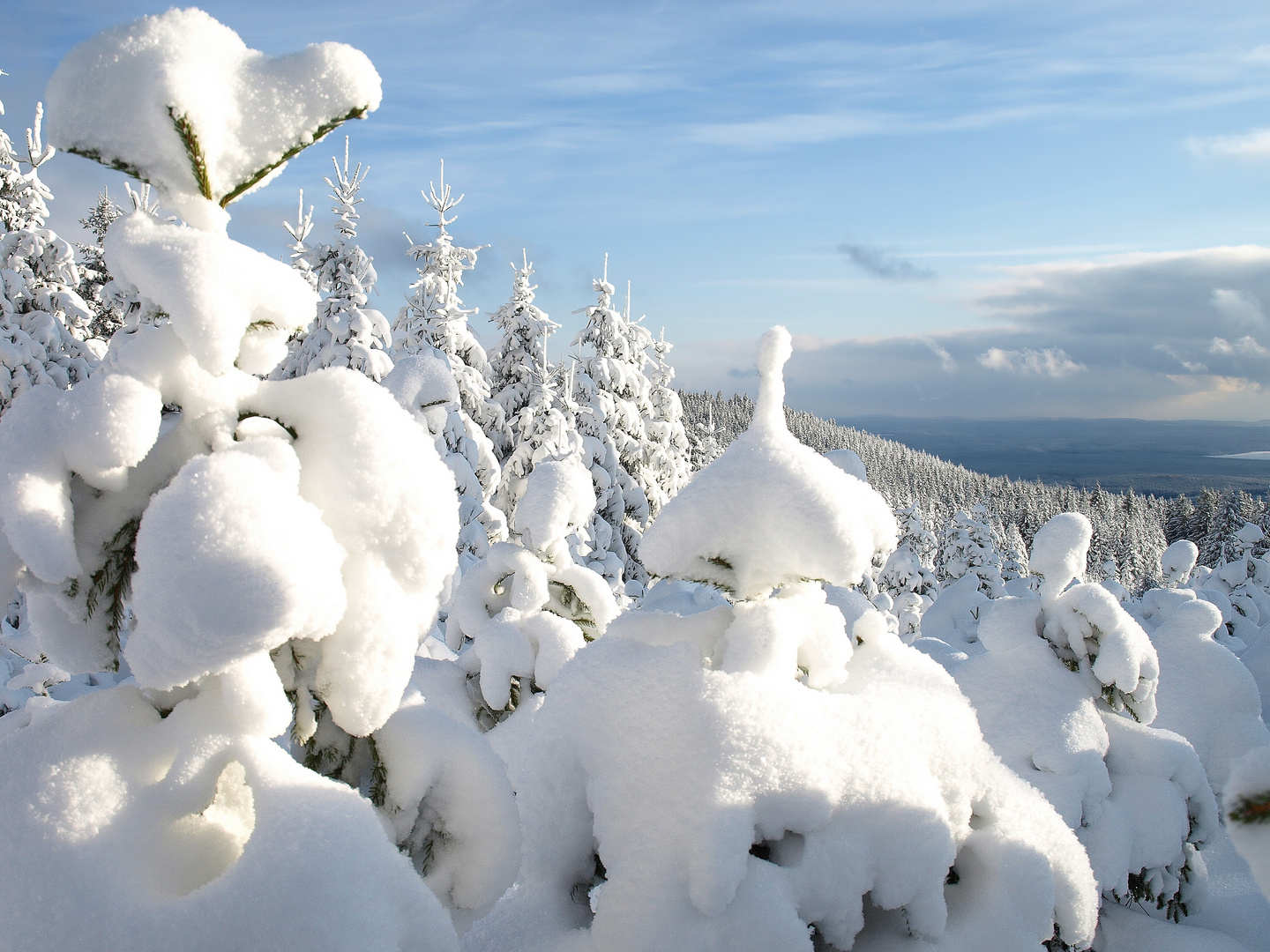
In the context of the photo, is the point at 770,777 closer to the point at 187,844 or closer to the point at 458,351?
the point at 187,844

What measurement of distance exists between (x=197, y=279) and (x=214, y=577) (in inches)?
31.9

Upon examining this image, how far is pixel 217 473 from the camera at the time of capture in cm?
178

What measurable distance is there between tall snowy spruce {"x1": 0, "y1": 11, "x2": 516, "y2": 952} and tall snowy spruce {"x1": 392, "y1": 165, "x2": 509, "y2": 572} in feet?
43.4

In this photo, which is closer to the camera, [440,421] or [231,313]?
[231,313]

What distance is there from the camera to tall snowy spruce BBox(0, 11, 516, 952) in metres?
1.73

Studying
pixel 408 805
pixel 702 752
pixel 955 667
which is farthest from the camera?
→ pixel 955 667

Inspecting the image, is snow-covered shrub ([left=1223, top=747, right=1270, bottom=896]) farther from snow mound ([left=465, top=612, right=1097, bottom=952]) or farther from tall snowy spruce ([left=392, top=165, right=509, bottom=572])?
tall snowy spruce ([left=392, top=165, right=509, bottom=572])

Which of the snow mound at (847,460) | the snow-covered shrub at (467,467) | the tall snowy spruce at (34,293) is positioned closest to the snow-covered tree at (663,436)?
the snow-covered shrub at (467,467)

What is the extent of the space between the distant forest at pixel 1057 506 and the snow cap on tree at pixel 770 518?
1495 cm

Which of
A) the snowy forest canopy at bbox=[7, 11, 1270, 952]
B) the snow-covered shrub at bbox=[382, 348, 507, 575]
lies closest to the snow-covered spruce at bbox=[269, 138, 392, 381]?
the snow-covered shrub at bbox=[382, 348, 507, 575]

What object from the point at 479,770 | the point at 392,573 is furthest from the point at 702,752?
the point at 392,573

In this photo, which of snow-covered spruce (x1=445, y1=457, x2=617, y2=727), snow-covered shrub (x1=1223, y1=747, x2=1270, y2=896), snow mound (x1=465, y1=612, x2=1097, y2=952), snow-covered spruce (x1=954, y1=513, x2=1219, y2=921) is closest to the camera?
snow-covered shrub (x1=1223, y1=747, x2=1270, y2=896)

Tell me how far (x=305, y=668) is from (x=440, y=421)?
11737 millimetres

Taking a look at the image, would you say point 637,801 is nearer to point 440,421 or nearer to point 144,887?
point 144,887
